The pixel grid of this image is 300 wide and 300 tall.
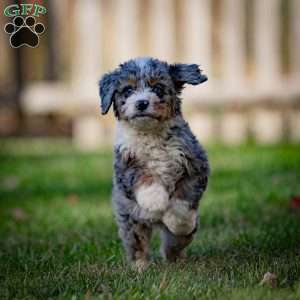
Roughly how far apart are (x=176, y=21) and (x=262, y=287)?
9.69 m

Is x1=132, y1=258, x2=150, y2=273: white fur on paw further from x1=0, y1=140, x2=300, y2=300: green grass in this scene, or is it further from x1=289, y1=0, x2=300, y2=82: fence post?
x1=289, y1=0, x2=300, y2=82: fence post

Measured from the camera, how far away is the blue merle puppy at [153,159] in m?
4.47

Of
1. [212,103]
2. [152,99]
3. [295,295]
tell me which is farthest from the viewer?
[212,103]

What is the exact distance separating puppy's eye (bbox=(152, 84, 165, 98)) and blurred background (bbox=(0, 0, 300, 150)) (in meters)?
7.82

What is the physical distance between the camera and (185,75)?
4.73 meters

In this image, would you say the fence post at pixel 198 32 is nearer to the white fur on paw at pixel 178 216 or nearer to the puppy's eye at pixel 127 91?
the puppy's eye at pixel 127 91

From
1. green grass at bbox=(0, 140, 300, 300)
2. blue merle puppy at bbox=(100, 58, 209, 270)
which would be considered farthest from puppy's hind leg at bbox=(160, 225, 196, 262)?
green grass at bbox=(0, 140, 300, 300)

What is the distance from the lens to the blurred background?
40.8 ft

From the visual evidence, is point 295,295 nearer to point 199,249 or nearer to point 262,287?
point 262,287

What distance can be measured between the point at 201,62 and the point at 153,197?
833 centimetres

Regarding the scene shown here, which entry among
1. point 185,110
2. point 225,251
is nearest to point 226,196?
point 225,251

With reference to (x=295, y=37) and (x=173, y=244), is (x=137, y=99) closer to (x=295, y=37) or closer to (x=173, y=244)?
(x=173, y=244)

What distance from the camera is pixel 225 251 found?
16.3 ft

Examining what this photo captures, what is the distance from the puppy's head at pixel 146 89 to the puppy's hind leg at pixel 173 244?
659mm
